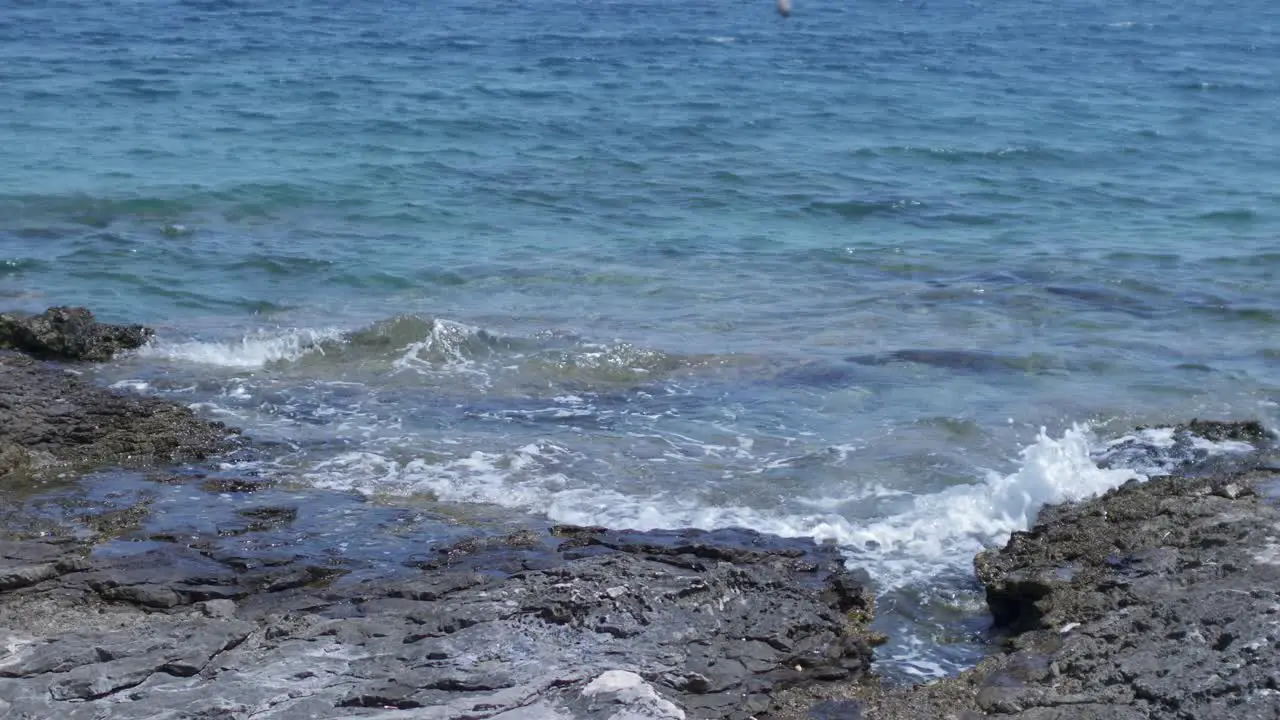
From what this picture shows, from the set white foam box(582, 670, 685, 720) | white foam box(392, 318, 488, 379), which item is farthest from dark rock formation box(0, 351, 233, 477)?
white foam box(582, 670, 685, 720)

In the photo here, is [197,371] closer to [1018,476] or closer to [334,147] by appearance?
[1018,476]

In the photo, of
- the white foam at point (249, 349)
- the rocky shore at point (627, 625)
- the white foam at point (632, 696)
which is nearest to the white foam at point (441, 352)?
the white foam at point (249, 349)

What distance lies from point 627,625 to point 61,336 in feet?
19.3

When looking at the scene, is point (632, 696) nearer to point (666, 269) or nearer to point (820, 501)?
point (820, 501)

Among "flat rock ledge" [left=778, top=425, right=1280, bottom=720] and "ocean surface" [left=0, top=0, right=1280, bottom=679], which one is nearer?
"flat rock ledge" [left=778, top=425, right=1280, bottom=720]

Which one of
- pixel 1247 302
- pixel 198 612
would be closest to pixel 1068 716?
pixel 198 612

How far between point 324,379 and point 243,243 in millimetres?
4826

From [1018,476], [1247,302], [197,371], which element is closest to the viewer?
[1018,476]

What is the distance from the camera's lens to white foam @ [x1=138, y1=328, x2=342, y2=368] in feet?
34.2

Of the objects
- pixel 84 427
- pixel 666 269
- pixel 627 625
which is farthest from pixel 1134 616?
pixel 666 269

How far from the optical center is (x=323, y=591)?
627 cm

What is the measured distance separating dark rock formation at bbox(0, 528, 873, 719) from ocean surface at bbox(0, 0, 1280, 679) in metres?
0.56

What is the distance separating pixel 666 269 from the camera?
13984 millimetres

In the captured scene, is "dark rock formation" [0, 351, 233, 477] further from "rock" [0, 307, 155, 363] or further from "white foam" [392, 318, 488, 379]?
"white foam" [392, 318, 488, 379]
